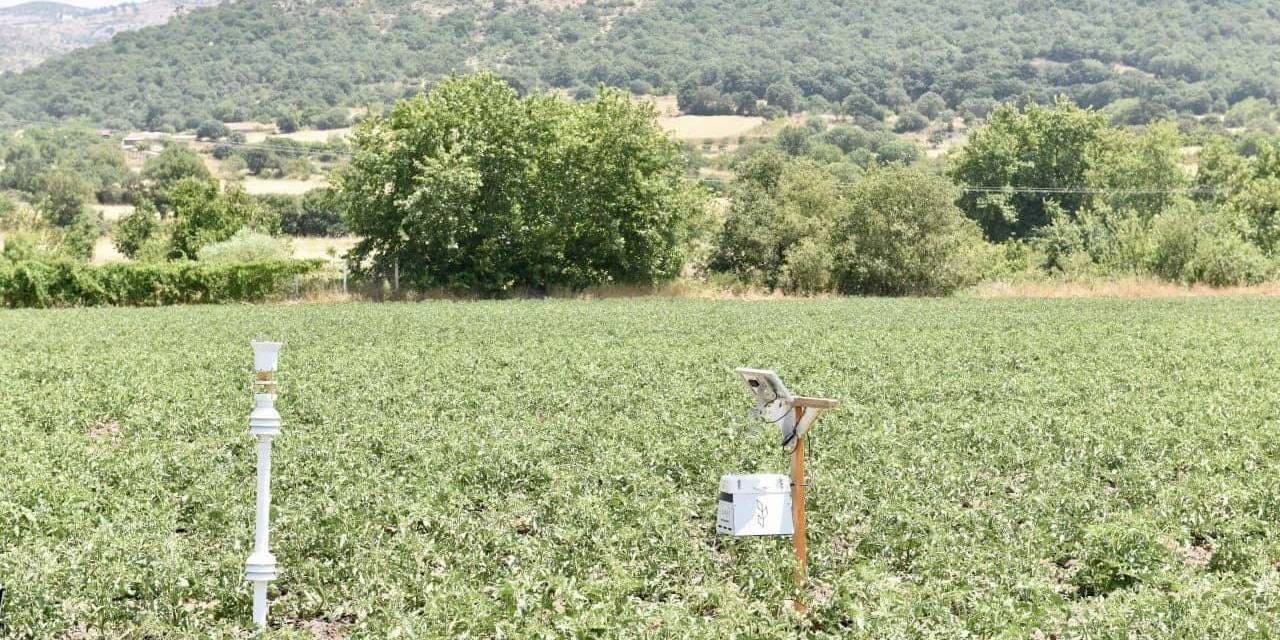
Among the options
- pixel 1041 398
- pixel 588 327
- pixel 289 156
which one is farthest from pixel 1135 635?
pixel 289 156

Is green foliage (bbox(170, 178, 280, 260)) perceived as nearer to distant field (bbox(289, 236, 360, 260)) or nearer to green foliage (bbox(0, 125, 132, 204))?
distant field (bbox(289, 236, 360, 260))

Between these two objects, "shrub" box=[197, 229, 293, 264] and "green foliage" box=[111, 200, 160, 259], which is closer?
"shrub" box=[197, 229, 293, 264]

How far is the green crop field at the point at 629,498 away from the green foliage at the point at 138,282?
82.6 ft

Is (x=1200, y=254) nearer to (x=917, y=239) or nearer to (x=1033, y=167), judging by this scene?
(x=917, y=239)

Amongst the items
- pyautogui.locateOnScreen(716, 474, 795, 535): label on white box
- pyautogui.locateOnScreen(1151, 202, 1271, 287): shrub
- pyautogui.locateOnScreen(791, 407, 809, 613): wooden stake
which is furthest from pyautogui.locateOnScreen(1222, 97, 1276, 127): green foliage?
pyautogui.locateOnScreen(716, 474, 795, 535): label on white box

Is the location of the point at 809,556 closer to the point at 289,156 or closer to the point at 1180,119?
the point at 289,156

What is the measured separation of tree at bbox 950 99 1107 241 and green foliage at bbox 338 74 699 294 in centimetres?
5053

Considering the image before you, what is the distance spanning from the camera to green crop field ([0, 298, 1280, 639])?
848cm

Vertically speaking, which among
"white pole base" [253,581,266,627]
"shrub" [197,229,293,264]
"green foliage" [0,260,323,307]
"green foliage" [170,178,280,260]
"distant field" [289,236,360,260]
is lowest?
"distant field" [289,236,360,260]

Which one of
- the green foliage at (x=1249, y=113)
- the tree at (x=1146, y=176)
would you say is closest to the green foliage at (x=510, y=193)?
the tree at (x=1146, y=176)

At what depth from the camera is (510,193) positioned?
5706 centimetres

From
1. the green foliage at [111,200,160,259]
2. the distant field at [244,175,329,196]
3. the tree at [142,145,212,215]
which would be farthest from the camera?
the distant field at [244,175,329,196]

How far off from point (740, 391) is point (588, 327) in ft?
49.8

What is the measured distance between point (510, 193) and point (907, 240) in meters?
18.4
